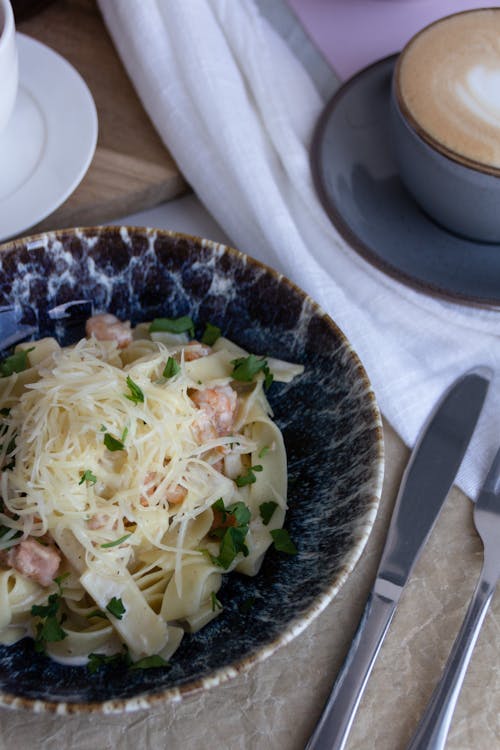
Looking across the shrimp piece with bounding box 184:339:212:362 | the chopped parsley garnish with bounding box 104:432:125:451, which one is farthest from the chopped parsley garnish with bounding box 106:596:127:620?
the shrimp piece with bounding box 184:339:212:362

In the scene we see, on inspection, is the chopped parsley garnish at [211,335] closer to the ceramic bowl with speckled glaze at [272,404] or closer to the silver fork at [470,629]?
the ceramic bowl with speckled glaze at [272,404]

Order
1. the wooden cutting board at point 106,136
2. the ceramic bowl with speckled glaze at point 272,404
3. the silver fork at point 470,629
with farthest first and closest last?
the wooden cutting board at point 106,136 < the silver fork at point 470,629 < the ceramic bowl with speckled glaze at point 272,404

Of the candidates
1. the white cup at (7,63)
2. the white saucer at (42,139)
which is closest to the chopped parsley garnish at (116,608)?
the white saucer at (42,139)

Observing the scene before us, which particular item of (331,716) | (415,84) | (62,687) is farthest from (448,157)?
(62,687)

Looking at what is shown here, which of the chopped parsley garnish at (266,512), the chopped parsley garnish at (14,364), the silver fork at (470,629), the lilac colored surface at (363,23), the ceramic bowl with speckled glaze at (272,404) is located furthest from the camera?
the lilac colored surface at (363,23)

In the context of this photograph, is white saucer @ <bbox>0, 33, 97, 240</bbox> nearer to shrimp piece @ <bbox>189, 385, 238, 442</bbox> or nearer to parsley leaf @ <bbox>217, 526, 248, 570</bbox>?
shrimp piece @ <bbox>189, 385, 238, 442</bbox>

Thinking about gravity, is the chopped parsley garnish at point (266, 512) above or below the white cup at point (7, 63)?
below

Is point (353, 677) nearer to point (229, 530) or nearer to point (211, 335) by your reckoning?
point (229, 530)
